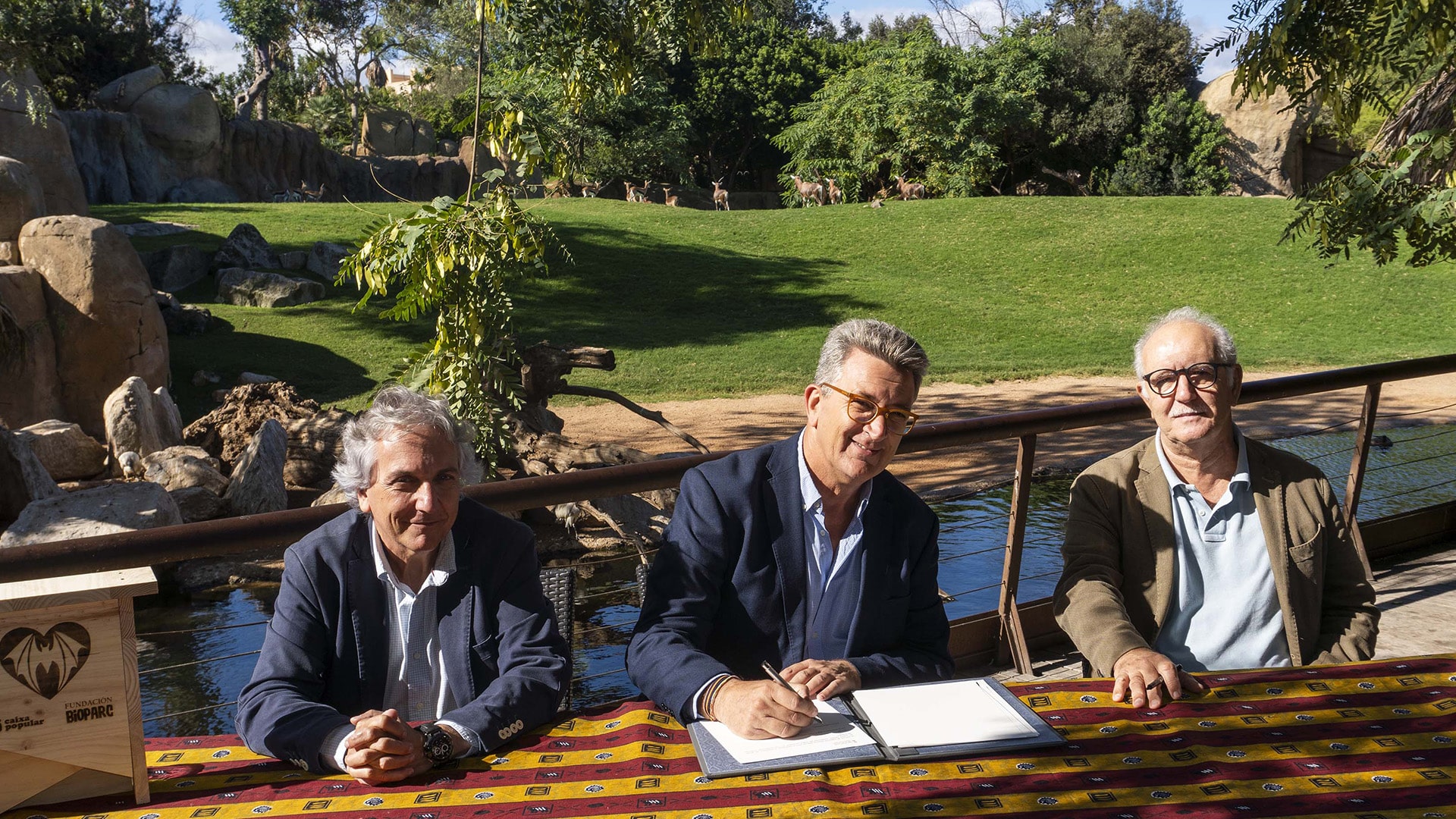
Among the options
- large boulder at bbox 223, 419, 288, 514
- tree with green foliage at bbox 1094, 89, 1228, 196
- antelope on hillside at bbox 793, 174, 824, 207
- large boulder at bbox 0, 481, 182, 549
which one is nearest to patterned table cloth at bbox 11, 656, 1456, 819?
large boulder at bbox 0, 481, 182, 549

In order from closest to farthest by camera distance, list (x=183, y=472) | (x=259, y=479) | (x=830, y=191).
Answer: (x=259, y=479) < (x=183, y=472) < (x=830, y=191)

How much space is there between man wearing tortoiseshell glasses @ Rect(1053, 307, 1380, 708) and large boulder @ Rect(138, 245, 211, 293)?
61.0 feet

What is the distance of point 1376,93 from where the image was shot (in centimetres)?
511

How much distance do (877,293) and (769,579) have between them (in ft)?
63.8

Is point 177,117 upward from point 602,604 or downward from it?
upward

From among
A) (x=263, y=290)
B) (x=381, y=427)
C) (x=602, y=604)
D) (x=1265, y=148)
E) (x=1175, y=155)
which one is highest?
(x=1265, y=148)

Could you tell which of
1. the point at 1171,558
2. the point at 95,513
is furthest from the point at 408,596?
the point at 95,513

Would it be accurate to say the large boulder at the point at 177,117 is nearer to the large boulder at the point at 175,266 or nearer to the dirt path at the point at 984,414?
the large boulder at the point at 175,266

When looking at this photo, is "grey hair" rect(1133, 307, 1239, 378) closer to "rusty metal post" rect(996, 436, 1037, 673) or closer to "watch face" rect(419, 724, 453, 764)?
"rusty metal post" rect(996, 436, 1037, 673)

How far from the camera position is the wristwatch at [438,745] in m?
1.79

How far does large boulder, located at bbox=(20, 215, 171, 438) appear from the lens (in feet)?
39.0

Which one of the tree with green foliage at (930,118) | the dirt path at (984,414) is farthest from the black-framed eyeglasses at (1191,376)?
the tree with green foliage at (930,118)

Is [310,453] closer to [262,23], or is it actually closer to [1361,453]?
[1361,453]

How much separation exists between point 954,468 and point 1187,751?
956cm
